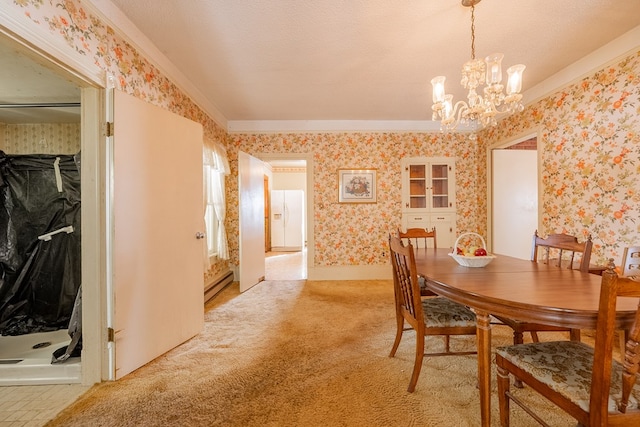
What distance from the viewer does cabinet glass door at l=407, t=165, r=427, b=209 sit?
167 inches

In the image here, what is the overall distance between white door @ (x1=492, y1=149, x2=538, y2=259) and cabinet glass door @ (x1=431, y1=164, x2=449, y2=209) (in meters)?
0.65

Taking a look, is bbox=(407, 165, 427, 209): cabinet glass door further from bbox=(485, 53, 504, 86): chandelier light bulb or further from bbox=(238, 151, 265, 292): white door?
bbox=(485, 53, 504, 86): chandelier light bulb

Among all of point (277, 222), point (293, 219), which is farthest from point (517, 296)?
point (277, 222)

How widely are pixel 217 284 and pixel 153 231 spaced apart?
182cm

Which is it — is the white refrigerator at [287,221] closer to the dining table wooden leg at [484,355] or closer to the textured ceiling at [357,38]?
the textured ceiling at [357,38]

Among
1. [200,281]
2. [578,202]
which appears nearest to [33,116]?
[200,281]

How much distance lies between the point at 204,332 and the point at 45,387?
39.6 inches

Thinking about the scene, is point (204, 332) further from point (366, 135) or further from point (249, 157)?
point (366, 135)

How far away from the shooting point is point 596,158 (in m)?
2.38

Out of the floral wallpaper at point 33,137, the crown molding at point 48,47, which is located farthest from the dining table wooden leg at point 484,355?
the floral wallpaper at point 33,137

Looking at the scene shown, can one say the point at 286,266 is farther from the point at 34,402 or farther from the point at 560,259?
the point at 560,259

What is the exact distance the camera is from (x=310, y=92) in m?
3.16

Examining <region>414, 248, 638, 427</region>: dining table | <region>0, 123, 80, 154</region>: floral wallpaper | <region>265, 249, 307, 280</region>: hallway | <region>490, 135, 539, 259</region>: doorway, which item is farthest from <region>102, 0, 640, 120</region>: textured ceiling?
<region>265, 249, 307, 280</region>: hallway

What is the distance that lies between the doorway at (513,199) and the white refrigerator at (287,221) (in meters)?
4.51
